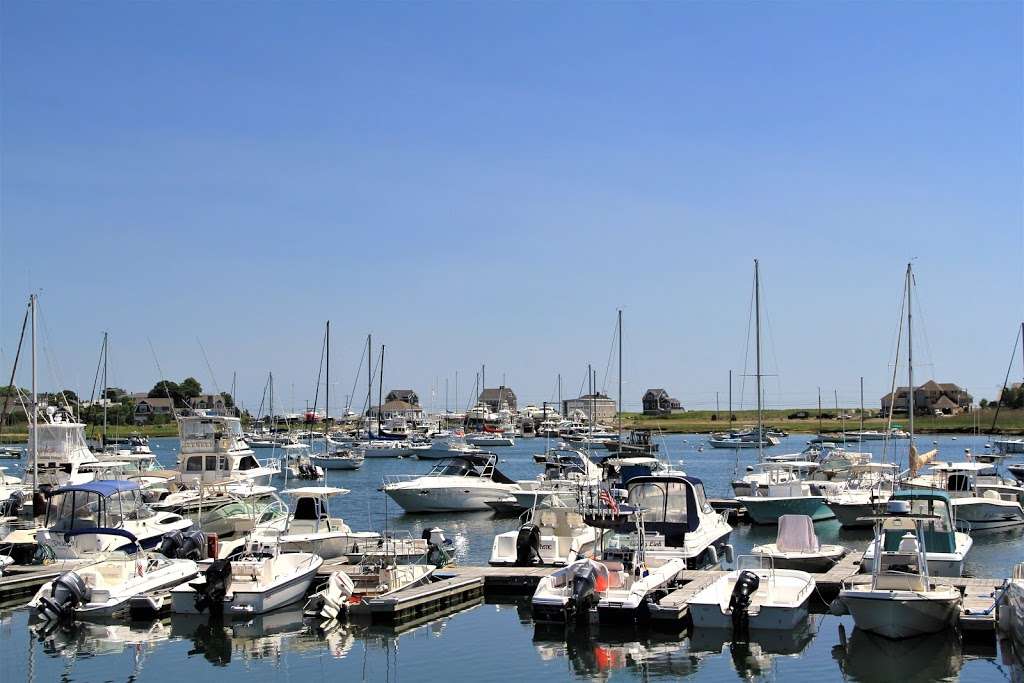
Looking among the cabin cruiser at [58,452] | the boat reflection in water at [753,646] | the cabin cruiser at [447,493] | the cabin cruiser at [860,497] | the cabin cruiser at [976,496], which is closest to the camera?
the boat reflection in water at [753,646]

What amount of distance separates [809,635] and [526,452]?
101 meters

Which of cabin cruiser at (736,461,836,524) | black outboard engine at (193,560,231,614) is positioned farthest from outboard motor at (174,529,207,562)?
cabin cruiser at (736,461,836,524)

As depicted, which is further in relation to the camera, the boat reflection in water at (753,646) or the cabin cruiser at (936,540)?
the cabin cruiser at (936,540)

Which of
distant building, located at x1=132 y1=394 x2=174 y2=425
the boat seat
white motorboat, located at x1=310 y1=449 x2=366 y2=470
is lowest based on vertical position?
white motorboat, located at x1=310 y1=449 x2=366 y2=470

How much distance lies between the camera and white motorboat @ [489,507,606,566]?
100.0 ft

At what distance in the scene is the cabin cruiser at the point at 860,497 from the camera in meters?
43.7

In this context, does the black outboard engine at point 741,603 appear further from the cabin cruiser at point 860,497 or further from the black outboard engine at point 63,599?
the cabin cruiser at point 860,497

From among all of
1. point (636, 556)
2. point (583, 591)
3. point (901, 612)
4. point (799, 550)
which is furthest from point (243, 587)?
point (799, 550)

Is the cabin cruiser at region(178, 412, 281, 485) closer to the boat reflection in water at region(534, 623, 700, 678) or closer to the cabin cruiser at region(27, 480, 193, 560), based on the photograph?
the cabin cruiser at region(27, 480, 193, 560)

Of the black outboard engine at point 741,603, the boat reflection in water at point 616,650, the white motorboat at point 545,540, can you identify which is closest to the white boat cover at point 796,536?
the white motorboat at point 545,540

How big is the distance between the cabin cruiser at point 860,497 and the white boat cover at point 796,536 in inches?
442

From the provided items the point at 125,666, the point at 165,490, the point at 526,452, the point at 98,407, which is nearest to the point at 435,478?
the point at 165,490

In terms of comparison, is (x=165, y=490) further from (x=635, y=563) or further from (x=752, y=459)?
(x=752, y=459)

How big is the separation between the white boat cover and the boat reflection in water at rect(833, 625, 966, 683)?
259 inches
